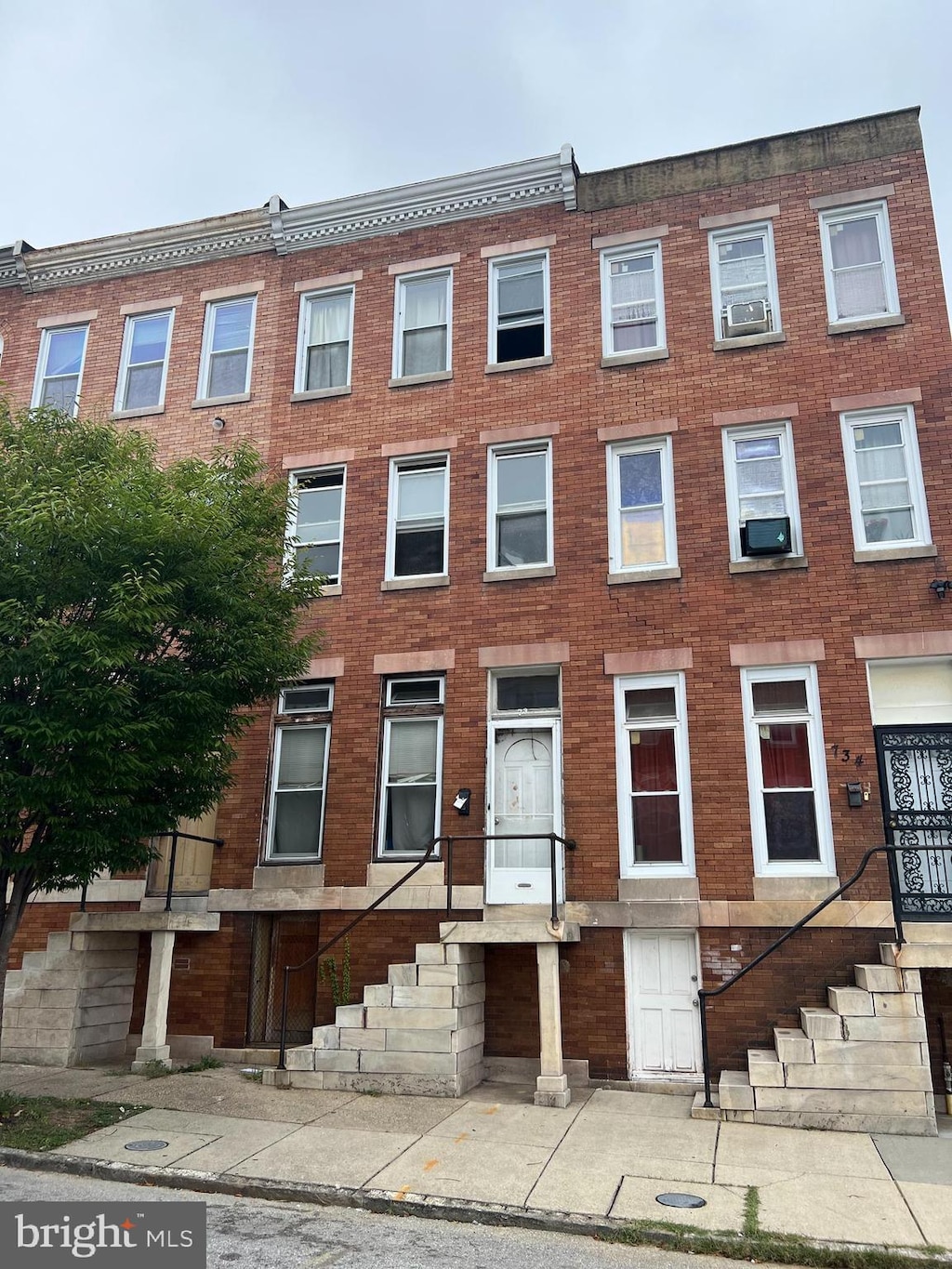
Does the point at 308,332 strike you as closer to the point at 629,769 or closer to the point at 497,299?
the point at 497,299

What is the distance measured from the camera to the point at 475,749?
41.0ft

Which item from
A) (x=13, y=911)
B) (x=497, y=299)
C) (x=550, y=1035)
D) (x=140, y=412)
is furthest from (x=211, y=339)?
(x=550, y=1035)

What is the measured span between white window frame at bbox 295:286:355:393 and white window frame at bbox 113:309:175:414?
88.5 inches

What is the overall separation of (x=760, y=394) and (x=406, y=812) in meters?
6.98

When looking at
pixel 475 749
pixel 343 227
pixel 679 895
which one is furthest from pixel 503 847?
pixel 343 227

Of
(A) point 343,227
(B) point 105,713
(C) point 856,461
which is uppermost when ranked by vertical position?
(A) point 343,227

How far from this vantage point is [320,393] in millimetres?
14812

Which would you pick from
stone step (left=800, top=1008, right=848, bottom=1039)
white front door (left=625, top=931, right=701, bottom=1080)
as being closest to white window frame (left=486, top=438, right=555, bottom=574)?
white front door (left=625, top=931, right=701, bottom=1080)

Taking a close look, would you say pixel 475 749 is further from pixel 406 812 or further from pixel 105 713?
pixel 105 713

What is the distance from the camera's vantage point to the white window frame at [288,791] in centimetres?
1285

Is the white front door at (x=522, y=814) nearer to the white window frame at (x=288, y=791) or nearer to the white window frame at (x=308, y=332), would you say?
the white window frame at (x=288, y=791)

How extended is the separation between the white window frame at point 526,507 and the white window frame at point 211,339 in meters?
4.27

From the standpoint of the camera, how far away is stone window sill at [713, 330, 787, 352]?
1290 cm

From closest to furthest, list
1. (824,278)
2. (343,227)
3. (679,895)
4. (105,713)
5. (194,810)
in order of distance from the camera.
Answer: (105,713) → (194,810) → (679,895) → (824,278) → (343,227)
